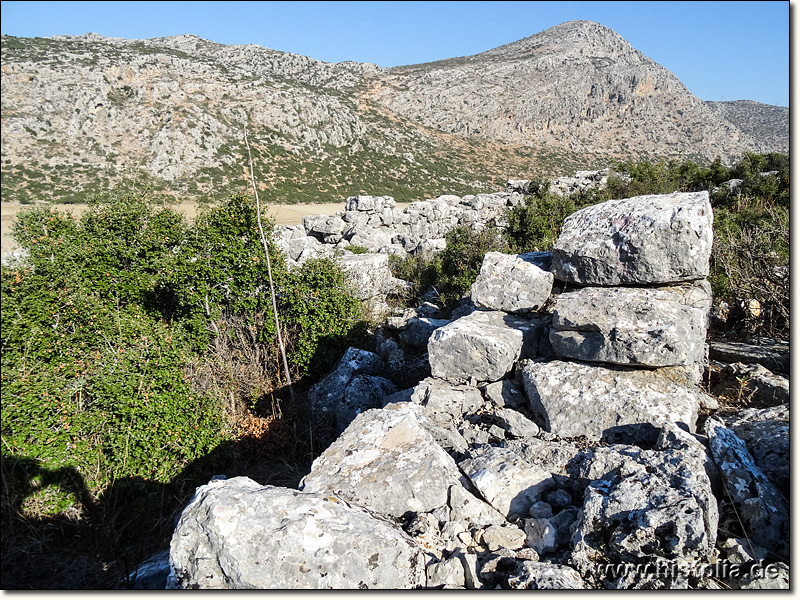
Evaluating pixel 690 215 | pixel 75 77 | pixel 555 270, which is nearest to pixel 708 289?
pixel 690 215

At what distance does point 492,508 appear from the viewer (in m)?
3.36

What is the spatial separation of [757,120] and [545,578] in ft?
319

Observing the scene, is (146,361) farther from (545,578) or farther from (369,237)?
(369,237)

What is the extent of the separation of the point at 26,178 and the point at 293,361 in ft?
118

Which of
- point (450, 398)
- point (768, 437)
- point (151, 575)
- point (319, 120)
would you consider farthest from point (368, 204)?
point (319, 120)

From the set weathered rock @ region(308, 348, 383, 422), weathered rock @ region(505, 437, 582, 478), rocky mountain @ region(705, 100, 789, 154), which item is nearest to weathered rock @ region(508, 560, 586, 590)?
weathered rock @ region(505, 437, 582, 478)

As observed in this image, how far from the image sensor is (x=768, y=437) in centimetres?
361

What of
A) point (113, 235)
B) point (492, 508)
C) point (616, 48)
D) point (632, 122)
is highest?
point (616, 48)

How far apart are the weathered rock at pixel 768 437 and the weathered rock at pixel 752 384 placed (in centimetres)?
36

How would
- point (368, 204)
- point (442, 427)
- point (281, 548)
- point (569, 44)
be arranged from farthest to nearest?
point (569, 44) → point (368, 204) → point (442, 427) → point (281, 548)

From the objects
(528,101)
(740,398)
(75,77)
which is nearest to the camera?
(740,398)

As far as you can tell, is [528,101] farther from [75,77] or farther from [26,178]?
[26,178]

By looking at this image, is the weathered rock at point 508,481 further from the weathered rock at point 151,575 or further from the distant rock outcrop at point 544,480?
the weathered rock at point 151,575

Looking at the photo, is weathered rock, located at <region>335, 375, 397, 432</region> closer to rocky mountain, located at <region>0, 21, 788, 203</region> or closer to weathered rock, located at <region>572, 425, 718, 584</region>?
weathered rock, located at <region>572, 425, 718, 584</region>
